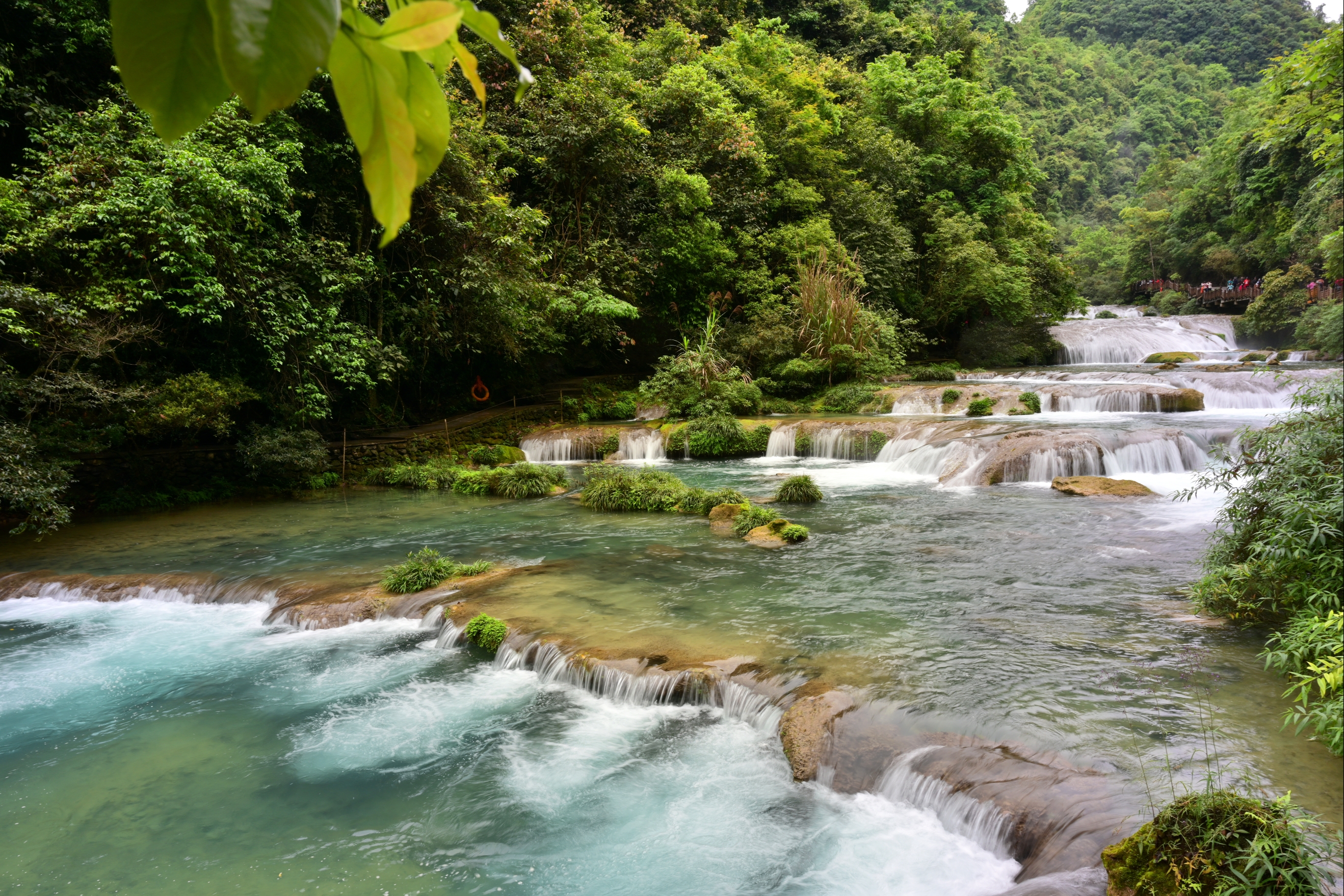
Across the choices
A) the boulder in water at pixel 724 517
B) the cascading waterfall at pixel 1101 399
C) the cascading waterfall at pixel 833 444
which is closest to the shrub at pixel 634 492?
the boulder in water at pixel 724 517

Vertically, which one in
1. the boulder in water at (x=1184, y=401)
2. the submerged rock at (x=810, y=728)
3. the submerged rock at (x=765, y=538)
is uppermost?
the boulder in water at (x=1184, y=401)

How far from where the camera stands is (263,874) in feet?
12.9

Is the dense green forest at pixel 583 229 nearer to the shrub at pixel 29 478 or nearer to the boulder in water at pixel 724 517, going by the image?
the shrub at pixel 29 478

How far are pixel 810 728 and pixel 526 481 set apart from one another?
921cm

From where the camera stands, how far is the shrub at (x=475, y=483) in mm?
13633

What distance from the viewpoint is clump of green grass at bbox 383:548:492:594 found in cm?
764

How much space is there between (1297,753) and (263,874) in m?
5.25

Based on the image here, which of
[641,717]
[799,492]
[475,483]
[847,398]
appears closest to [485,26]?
[641,717]

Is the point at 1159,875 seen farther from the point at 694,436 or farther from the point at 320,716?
the point at 694,436

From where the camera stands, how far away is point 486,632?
6.48 metres

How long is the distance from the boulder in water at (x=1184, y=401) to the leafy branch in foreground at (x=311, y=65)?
1782 centimetres

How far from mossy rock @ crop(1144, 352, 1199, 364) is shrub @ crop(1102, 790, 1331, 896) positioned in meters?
24.0

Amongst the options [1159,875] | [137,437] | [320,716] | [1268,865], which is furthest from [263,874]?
[137,437]

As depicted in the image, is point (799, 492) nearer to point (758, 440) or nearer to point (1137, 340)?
point (758, 440)
